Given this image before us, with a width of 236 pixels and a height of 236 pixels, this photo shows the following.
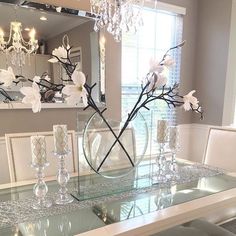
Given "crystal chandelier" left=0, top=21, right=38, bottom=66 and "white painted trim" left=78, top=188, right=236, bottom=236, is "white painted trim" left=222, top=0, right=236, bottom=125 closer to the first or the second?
"white painted trim" left=78, top=188, right=236, bottom=236

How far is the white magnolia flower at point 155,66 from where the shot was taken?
1.41 meters

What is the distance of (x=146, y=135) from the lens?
1.73 m

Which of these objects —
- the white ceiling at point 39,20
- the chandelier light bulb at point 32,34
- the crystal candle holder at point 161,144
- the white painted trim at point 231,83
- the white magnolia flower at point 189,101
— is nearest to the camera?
the white magnolia flower at point 189,101

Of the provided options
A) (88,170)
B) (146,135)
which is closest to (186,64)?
(146,135)

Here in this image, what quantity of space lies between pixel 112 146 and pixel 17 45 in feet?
4.73

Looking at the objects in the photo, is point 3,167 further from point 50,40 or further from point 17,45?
point 50,40

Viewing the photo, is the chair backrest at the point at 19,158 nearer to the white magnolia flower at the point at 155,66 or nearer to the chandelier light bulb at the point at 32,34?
the white magnolia flower at the point at 155,66

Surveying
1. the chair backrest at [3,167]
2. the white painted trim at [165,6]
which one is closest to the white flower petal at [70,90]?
the chair backrest at [3,167]

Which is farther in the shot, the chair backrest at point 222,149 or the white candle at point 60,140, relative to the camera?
the chair backrest at point 222,149

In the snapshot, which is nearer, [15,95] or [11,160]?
[11,160]

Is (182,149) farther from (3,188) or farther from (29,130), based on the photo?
(3,188)

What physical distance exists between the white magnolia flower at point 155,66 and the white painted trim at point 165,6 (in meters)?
1.83

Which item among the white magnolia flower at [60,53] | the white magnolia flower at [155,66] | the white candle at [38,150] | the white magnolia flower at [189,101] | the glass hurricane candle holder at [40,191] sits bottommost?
the glass hurricane candle holder at [40,191]

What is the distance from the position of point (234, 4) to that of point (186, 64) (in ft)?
2.92
